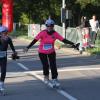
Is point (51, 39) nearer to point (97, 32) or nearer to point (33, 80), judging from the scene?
point (33, 80)

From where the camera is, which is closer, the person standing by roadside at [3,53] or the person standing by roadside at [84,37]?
the person standing by roadside at [3,53]

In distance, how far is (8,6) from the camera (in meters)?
33.2

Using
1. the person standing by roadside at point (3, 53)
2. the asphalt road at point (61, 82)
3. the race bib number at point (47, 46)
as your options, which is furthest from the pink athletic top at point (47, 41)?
the person standing by roadside at point (3, 53)

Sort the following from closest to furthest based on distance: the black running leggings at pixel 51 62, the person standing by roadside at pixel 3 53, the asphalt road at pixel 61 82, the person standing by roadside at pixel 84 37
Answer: the asphalt road at pixel 61 82, the person standing by roadside at pixel 3 53, the black running leggings at pixel 51 62, the person standing by roadside at pixel 84 37

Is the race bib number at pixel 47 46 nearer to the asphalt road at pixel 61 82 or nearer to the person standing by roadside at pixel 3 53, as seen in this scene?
the asphalt road at pixel 61 82

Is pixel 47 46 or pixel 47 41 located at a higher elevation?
pixel 47 41

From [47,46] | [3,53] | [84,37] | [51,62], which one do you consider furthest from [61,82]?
[84,37]

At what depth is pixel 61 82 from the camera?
14.4 metres

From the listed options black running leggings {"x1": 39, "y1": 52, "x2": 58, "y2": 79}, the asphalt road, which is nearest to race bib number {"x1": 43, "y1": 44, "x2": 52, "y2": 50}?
black running leggings {"x1": 39, "y1": 52, "x2": 58, "y2": 79}

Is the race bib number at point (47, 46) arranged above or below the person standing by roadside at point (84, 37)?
above

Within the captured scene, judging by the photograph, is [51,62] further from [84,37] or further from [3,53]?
[84,37]

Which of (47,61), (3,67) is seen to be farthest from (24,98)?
(47,61)

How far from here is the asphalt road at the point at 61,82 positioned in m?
11.8

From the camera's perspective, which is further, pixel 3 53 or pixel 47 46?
pixel 47 46
